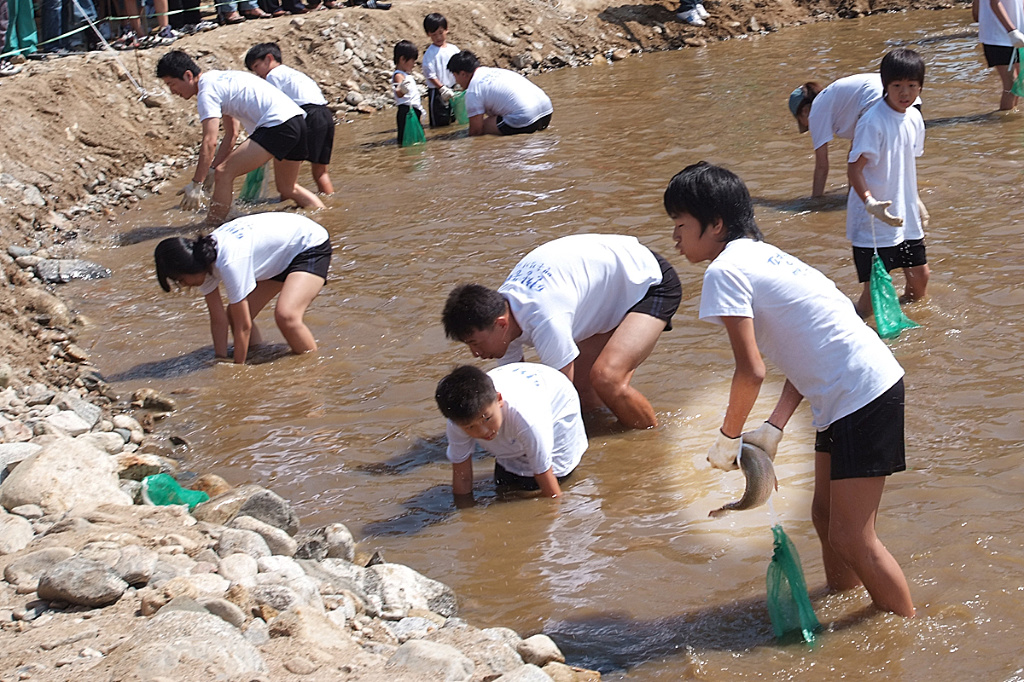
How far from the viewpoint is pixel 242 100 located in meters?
8.64

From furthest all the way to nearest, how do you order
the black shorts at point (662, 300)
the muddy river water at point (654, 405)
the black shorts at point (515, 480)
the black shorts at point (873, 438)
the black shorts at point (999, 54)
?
the black shorts at point (999, 54) → the black shorts at point (662, 300) → the black shorts at point (515, 480) → the muddy river water at point (654, 405) → the black shorts at point (873, 438)

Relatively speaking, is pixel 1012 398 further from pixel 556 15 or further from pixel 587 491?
pixel 556 15

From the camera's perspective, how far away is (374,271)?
25.2 ft

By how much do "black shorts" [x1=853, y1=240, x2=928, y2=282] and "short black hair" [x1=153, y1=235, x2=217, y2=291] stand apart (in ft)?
11.5

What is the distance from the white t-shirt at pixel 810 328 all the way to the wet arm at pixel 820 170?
16.4 ft

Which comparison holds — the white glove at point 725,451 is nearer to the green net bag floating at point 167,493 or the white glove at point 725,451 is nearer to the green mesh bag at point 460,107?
the green net bag floating at point 167,493

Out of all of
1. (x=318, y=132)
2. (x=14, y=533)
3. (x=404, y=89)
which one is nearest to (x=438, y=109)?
(x=404, y=89)

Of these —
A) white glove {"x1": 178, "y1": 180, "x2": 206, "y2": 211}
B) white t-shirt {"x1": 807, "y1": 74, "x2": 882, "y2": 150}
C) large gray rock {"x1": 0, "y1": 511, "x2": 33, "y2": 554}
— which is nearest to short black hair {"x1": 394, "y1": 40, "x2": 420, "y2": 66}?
white glove {"x1": 178, "y1": 180, "x2": 206, "y2": 211}

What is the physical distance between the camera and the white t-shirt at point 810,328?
307 cm

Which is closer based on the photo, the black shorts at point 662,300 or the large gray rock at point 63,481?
the large gray rock at point 63,481

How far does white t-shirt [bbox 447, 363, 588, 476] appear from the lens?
167 inches

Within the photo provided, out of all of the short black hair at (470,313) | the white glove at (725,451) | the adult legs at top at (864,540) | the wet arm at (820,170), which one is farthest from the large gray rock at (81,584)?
the wet arm at (820,170)

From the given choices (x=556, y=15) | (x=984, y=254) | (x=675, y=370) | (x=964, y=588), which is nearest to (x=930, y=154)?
(x=984, y=254)

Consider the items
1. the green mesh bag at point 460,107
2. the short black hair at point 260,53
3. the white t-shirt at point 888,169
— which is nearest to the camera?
the white t-shirt at point 888,169
